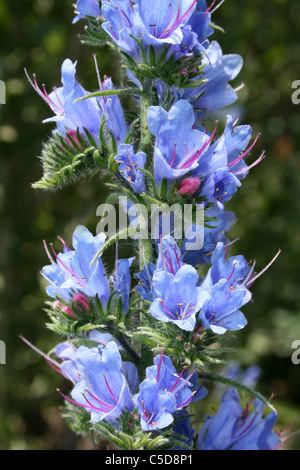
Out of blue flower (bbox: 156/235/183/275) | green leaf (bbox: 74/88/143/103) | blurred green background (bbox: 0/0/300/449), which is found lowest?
blurred green background (bbox: 0/0/300/449)

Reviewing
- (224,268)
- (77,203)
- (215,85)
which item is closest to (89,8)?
(215,85)

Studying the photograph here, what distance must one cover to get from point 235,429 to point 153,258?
69 centimetres

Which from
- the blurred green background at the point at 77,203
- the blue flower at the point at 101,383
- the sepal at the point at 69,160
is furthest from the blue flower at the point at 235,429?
the blurred green background at the point at 77,203

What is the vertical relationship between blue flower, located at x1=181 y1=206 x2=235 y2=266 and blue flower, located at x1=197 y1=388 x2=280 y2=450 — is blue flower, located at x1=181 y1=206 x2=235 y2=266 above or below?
above

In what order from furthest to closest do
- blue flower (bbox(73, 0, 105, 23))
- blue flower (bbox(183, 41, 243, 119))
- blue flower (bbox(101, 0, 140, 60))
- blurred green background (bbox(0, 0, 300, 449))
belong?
blurred green background (bbox(0, 0, 300, 449)) → blue flower (bbox(183, 41, 243, 119)) → blue flower (bbox(73, 0, 105, 23)) → blue flower (bbox(101, 0, 140, 60))

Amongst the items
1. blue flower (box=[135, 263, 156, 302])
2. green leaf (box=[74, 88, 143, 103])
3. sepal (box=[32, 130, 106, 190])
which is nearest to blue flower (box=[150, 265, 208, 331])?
blue flower (box=[135, 263, 156, 302])

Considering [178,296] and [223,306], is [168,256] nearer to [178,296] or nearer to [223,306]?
[178,296]

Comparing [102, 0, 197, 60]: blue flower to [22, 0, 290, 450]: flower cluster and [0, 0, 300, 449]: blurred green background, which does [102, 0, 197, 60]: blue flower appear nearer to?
[22, 0, 290, 450]: flower cluster

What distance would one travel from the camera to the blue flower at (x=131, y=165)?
1938 millimetres

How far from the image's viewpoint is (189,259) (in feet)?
7.27

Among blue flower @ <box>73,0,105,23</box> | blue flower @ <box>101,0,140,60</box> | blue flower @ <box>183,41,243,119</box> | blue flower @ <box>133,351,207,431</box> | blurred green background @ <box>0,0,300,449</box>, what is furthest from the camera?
blurred green background @ <box>0,0,300,449</box>

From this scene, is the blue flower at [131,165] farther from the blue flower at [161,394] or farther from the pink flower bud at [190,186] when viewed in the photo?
the blue flower at [161,394]

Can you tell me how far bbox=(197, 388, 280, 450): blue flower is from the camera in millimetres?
2145

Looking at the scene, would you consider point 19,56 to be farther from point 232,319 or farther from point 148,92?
point 232,319
